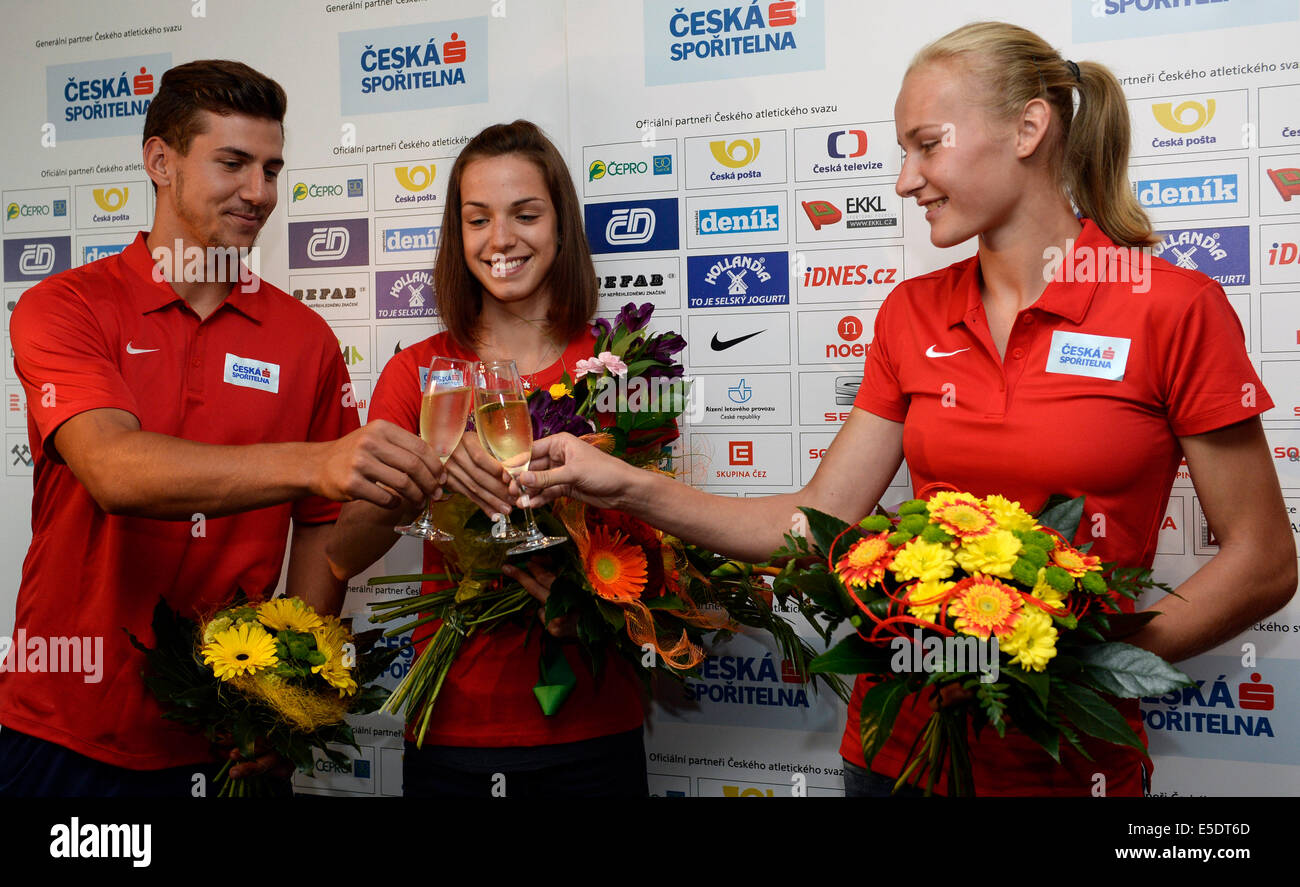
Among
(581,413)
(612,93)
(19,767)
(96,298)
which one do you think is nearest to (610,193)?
(612,93)

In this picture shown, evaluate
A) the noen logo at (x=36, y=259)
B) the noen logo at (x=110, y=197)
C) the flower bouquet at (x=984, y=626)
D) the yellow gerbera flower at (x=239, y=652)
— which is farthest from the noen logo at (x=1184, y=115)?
the noen logo at (x=36, y=259)

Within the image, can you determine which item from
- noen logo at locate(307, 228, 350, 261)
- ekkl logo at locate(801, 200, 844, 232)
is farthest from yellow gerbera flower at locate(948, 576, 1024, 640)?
noen logo at locate(307, 228, 350, 261)

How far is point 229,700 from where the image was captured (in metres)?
2.03

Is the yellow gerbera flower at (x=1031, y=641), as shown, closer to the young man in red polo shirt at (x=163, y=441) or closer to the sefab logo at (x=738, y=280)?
the young man in red polo shirt at (x=163, y=441)

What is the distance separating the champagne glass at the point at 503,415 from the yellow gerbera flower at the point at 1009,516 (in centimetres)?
79

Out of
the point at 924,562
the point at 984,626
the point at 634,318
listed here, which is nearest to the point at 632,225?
the point at 634,318

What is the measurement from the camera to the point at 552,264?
8.19ft

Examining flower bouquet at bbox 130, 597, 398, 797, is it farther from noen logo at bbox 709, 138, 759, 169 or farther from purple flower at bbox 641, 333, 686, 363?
noen logo at bbox 709, 138, 759, 169

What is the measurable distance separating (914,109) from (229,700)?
1782mm

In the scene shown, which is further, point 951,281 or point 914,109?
point 951,281

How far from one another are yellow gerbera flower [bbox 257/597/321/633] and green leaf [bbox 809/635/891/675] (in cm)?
114

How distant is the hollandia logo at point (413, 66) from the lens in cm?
307

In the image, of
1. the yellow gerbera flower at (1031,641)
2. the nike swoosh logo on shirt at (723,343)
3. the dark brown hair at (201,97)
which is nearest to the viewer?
the yellow gerbera flower at (1031,641)
